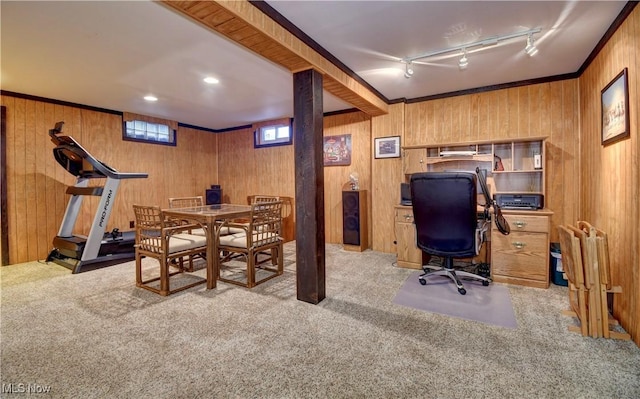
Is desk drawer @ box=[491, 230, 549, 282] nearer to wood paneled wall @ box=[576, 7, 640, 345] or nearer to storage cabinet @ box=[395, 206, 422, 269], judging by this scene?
wood paneled wall @ box=[576, 7, 640, 345]

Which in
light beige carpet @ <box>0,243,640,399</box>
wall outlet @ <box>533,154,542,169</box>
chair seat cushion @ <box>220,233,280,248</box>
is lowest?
light beige carpet @ <box>0,243,640,399</box>

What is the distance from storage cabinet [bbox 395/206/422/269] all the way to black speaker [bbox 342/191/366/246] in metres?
0.88

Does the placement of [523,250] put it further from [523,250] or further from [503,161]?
[503,161]

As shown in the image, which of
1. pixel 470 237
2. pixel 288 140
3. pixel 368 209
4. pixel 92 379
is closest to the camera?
pixel 92 379

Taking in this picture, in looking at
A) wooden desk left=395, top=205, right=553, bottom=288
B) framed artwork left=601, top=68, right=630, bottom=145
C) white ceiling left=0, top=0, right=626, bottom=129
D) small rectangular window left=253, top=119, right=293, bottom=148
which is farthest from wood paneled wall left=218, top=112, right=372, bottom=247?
framed artwork left=601, top=68, right=630, bottom=145

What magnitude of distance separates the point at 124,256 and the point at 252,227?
2347 mm

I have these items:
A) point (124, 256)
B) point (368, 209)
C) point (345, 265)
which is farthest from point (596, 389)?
point (124, 256)

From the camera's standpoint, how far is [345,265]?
386 cm

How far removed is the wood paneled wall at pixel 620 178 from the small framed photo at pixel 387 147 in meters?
2.19

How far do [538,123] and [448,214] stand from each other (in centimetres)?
203

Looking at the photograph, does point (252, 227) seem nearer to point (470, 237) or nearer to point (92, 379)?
point (92, 379)

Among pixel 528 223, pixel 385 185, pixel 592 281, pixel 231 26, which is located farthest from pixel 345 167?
pixel 592 281

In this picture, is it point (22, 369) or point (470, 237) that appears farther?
point (470, 237)

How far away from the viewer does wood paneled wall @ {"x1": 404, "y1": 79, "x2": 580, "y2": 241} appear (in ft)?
11.3
